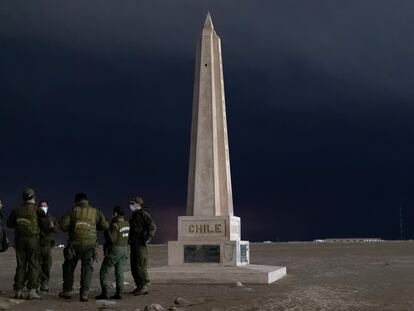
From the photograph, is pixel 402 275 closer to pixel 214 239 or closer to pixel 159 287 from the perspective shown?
pixel 214 239

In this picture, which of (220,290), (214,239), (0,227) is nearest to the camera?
(0,227)

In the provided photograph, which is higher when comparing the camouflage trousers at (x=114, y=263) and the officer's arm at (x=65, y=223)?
the officer's arm at (x=65, y=223)

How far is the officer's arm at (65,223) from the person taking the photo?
11.3m

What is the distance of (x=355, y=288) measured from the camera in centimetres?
1384

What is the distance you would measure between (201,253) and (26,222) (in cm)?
599

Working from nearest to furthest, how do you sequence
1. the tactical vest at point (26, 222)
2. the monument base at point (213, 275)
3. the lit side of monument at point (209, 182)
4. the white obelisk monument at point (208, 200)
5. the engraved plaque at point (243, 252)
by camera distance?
the tactical vest at point (26, 222)
the monument base at point (213, 275)
the white obelisk monument at point (208, 200)
the lit side of monument at point (209, 182)
the engraved plaque at point (243, 252)

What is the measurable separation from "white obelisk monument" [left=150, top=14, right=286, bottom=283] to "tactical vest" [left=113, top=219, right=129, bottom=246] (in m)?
4.04

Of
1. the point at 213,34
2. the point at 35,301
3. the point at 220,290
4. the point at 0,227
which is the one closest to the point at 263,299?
the point at 220,290

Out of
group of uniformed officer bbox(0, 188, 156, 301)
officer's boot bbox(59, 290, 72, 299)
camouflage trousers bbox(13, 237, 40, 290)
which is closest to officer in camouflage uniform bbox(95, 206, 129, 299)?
group of uniformed officer bbox(0, 188, 156, 301)

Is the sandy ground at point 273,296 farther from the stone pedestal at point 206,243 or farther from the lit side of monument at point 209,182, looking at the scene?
the lit side of monument at point 209,182

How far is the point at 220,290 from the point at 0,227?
4.74 m

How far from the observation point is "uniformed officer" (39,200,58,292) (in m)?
11.7

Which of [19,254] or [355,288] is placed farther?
[355,288]

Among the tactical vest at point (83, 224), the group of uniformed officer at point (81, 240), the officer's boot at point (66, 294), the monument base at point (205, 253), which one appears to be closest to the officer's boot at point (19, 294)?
the group of uniformed officer at point (81, 240)
